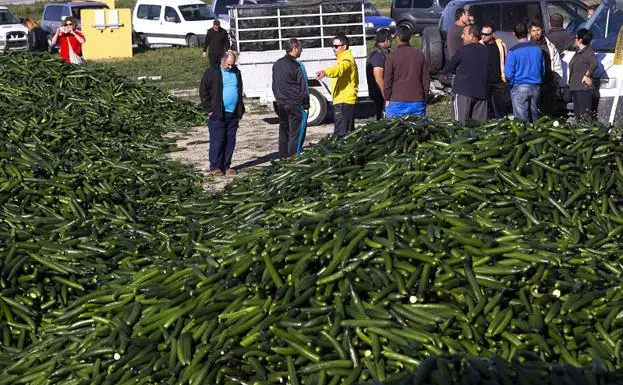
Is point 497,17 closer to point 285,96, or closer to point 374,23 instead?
point 285,96

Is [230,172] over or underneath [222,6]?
underneath

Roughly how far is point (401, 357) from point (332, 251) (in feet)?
4.02

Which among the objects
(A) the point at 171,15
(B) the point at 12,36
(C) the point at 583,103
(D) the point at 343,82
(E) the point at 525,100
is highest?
(A) the point at 171,15

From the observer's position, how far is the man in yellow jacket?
566 inches

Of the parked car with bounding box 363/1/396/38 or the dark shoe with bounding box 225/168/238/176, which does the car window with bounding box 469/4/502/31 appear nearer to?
the dark shoe with bounding box 225/168/238/176

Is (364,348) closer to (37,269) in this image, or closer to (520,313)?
(520,313)

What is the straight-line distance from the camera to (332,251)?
7.57 metres

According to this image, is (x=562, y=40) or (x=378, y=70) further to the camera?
(x=562, y=40)

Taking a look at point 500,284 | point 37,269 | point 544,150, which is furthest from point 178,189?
point 500,284

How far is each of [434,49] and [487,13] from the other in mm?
1127

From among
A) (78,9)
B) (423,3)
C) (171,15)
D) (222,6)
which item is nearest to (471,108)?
(423,3)

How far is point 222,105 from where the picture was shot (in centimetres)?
1448

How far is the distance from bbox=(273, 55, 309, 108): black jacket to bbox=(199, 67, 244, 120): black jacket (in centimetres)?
57

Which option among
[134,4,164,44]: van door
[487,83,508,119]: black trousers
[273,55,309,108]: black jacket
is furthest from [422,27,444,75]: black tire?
[134,4,164,44]: van door
